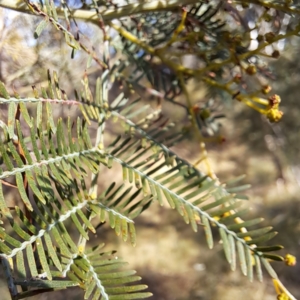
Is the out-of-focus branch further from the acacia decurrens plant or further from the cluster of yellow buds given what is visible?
the cluster of yellow buds

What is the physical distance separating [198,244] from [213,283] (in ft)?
0.65

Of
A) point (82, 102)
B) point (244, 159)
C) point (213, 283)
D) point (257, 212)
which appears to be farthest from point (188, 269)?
point (82, 102)

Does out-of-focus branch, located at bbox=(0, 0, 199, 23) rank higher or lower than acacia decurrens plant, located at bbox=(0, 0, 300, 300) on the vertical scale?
higher

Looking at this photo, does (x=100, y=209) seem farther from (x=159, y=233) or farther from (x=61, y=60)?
(x=159, y=233)

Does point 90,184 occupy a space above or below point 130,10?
below

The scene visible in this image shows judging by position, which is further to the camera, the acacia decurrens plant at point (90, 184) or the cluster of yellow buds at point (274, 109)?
the cluster of yellow buds at point (274, 109)

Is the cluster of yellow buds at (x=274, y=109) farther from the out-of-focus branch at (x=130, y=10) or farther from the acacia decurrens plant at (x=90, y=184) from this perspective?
the out-of-focus branch at (x=130, y=10)

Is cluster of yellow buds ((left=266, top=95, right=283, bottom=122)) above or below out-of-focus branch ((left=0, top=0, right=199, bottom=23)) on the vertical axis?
below

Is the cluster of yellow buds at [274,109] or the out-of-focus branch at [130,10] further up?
the out-of-focus branch at [130,10]

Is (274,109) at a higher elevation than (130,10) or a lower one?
lower

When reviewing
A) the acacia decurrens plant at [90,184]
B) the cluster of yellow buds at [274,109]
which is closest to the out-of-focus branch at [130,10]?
the acacia decurrens plant at [90,184]

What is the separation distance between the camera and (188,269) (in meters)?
1.35

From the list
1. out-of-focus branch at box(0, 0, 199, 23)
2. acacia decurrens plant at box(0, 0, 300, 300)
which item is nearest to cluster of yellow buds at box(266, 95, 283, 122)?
acacia decurrens plant at box(0, 0, 300, 300)

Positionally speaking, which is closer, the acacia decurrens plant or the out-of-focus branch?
the acacia decurrens plant
